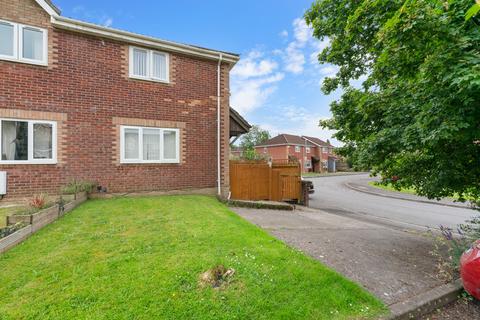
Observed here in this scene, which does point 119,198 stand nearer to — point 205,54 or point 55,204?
point 55,204

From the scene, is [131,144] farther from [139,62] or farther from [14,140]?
[14,140]

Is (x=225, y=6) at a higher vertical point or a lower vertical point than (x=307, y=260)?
higher

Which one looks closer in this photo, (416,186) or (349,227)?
(416,186)

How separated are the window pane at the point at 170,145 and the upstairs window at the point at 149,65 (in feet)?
7.18

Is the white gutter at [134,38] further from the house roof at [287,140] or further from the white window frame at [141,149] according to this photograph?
the house roof at [287,140]

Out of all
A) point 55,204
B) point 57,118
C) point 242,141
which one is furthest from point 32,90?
point 242,141

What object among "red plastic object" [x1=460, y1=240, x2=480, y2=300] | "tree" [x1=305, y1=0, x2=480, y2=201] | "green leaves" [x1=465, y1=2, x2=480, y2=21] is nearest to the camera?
"green leaves" [x1=465, y1=2, x2=480, y2=21]

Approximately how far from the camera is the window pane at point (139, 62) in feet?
32.4

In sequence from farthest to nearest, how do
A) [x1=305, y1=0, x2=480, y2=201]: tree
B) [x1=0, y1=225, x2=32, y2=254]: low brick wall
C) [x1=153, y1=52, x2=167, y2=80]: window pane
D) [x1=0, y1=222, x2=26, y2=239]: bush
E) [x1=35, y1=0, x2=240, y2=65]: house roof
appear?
[x1=153, y1=52, x2=167, y2=80]: window pane
[x1=35, y1=0, x2=240, y2=65]: house roof
[x1=0, y1=222, x2=26, y2=239]: bush
[x1=0, y1=225, x2=32, y2=254]: low brick wall
[x1=305, y1=0, x2=480, y2=201]: tree

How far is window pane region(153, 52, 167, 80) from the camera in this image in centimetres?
1022

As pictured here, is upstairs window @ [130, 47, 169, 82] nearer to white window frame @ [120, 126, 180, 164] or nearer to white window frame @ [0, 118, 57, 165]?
white window frame @ [120, 126, 180, 164]

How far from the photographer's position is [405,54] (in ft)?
12.0

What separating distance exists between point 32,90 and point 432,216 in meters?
17.4

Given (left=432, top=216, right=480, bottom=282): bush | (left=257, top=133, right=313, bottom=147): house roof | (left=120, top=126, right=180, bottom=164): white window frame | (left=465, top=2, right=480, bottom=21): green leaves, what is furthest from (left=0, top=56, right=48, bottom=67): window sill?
(left=257, top=133, right=313, bottom=147): house roof
